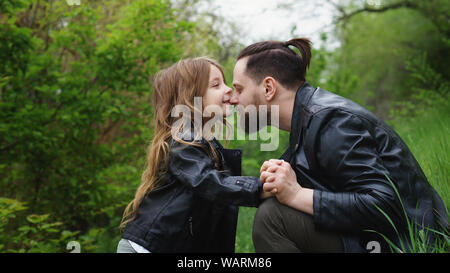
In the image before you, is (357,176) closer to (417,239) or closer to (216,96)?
(417,239)

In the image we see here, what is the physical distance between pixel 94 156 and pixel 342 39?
40.9 ft

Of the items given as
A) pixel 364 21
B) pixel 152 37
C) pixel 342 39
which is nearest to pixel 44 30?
pixel 152 37

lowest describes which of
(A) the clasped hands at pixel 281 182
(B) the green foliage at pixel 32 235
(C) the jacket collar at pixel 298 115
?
(B) the green foliage at pixel 32 235

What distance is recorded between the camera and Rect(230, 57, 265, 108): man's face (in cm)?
249

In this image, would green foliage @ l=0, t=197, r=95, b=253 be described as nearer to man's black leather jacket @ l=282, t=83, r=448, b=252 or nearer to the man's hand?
the man's hand

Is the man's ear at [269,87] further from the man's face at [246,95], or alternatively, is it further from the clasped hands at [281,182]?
the clasped hands at [281,182]

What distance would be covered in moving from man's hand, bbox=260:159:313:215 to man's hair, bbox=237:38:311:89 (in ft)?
2.42

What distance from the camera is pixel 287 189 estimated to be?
1.82 metres

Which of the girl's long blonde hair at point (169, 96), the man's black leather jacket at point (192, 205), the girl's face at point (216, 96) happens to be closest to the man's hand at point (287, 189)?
the man's black leather jacket at point (192, 205)

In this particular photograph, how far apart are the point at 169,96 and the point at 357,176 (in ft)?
4.88

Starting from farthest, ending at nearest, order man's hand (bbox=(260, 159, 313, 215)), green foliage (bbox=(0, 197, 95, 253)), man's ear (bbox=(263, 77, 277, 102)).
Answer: green foliage (bbox=(0, 197, 95, 253)), man's ear (bbox=(263, 77, 277, 102)), man's hand (bbox=(260, 159, 313, 215))

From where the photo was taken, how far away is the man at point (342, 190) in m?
1.70

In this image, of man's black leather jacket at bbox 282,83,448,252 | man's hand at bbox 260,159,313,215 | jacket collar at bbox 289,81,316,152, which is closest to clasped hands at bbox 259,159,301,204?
man's hand at bbox 260,159,313,215

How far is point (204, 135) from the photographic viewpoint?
2.57 m
